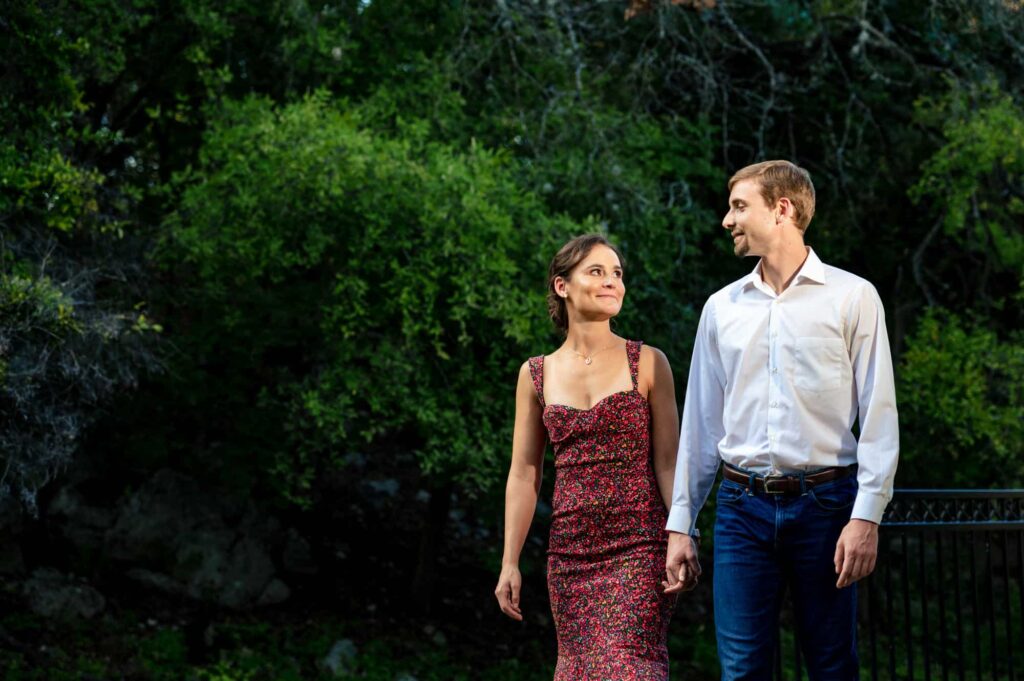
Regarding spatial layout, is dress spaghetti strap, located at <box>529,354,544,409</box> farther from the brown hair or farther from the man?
the brown hair

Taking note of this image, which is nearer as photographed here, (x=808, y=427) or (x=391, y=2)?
(x=808, y=427)

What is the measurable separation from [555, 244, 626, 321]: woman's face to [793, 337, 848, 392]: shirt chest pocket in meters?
0.77

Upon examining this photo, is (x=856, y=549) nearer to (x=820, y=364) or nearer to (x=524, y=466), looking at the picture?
(x=820, y=364)

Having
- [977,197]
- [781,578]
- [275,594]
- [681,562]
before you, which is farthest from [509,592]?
[977,197]

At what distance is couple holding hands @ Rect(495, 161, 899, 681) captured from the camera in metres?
3.27

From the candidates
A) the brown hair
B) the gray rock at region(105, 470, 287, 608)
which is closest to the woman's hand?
the brown hair

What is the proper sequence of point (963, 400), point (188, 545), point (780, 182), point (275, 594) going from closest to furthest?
point (780, 182)
point (963, 400)
point (188, 545)
point (275, 594)

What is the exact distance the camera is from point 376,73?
9.51 m

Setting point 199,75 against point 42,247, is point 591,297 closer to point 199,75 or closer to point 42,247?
point 42,247

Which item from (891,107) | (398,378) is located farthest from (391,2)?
(891,107)

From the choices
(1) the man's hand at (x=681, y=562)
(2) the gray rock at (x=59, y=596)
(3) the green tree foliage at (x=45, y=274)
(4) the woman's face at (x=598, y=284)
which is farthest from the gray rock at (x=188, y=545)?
(1) the man's hand at (x=681, y=562)

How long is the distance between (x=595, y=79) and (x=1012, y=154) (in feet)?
11.1

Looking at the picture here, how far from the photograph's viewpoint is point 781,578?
11.0 feet

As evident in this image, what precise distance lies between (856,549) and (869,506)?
4.5 inches
